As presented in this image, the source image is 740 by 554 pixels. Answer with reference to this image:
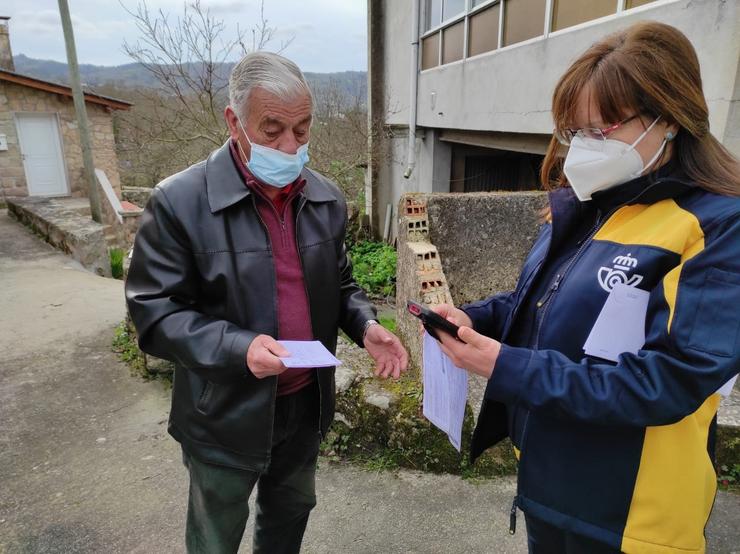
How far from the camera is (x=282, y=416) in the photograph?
1.80m

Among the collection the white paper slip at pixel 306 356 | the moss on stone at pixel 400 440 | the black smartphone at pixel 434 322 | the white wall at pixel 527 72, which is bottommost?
the moss on stone at pixel 400 440

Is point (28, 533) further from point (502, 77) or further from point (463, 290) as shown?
point (502, 77)

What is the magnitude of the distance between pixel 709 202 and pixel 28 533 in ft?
10.6

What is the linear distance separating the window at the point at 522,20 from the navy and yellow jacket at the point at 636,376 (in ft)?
16.6

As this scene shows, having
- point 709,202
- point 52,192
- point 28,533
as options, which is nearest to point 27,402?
point 28,533

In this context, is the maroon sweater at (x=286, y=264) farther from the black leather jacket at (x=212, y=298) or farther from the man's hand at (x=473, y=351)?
the man's hand at (x=473, y=351)

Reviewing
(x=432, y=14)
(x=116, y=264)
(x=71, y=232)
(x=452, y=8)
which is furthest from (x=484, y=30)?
(x=116, y=264)

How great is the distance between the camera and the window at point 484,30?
670cm

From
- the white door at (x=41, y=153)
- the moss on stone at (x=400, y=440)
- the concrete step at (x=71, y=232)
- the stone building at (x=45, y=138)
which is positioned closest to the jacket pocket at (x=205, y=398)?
the moss on stone at (x=400, y=440)

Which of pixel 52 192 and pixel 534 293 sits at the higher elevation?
pixel 534 293

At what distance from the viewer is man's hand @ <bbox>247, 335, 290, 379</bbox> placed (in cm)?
144

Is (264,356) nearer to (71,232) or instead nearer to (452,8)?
(452,8)

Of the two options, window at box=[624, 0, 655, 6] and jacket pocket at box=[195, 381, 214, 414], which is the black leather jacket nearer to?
jacket pocket at box=[195, 381, 214, 414]

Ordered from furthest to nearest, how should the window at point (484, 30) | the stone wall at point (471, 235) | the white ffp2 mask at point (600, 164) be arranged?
1. the window at point (484, 30)
2. the stone wall at point (471, 235)
3. the white ffp2 mask at point (600, 164)
